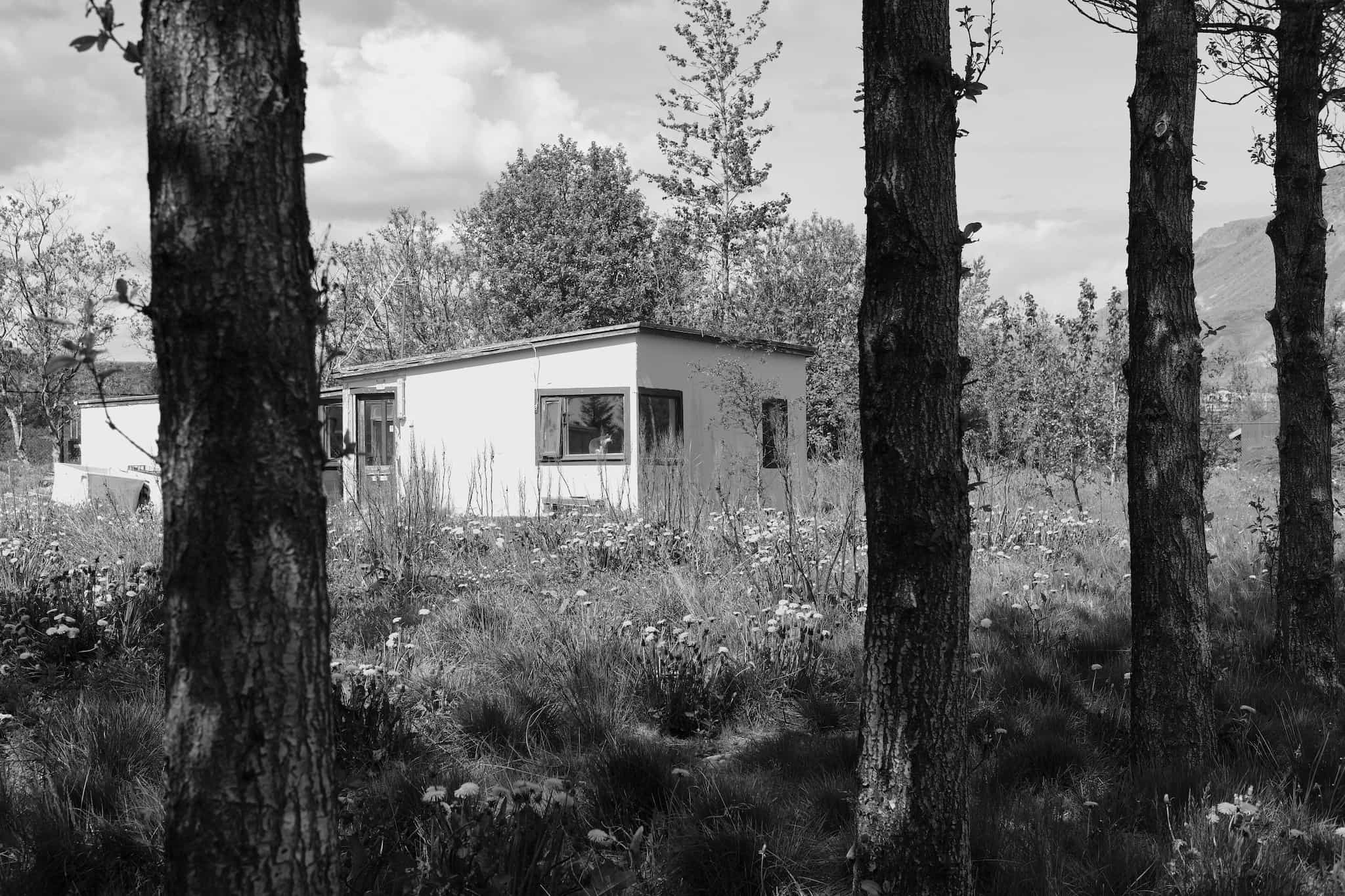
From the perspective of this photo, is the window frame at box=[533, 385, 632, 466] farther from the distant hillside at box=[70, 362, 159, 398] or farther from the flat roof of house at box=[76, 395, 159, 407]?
the distant hillside at box=[70, 362, 159, 398]

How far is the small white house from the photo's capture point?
45.7 ft

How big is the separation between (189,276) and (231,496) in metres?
0.33

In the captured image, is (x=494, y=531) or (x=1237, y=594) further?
(x=494, y=531)

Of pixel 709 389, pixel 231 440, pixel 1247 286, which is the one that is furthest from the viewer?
pixel 1247 286

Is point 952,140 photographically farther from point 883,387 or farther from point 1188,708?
point 1188,708

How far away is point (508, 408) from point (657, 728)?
1114 cm

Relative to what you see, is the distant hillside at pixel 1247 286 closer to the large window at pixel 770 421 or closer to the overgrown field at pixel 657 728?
the large window at pixel 770 421

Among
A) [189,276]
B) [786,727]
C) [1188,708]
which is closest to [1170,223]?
[1188,708]

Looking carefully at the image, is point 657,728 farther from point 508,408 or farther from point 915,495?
point 508,408

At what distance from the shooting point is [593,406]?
14195 millimetres

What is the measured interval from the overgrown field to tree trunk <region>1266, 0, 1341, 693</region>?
427 millimetres

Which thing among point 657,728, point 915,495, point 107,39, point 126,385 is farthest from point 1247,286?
point 107,39

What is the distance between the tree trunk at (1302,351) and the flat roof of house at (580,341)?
29.4ft

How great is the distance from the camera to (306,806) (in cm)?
156
